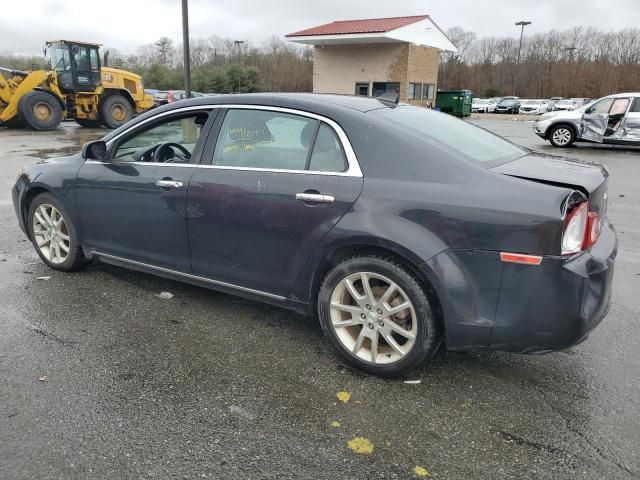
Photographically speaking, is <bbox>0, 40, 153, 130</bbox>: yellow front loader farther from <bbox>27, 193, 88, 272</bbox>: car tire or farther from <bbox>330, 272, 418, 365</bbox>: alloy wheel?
<bbox>330, 272, 418, 365</bbox>: alloy wheel

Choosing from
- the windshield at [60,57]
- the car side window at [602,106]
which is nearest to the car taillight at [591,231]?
the car side window at [602,106]

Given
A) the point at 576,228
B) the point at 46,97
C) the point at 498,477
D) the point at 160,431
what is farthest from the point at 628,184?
the point at 46,97

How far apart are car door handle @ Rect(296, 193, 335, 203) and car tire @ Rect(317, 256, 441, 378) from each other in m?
0.36

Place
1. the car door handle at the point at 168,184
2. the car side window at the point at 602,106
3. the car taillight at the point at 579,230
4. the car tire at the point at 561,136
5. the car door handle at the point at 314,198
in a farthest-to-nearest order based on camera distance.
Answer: the car tire at the point at 561,136 → the car side window at the point at 602,106 → the car door handle at the point at 168,184 → the car door handle at the point at 314,198 → the car taillight at the point at 579,230

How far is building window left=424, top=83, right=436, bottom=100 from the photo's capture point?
38.4 metres

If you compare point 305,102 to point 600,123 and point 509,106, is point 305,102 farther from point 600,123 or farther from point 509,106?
point 509,106

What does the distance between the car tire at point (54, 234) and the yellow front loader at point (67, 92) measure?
17.4 meters

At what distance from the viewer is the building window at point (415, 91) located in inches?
1410

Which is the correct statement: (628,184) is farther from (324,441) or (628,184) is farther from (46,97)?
(46,97)

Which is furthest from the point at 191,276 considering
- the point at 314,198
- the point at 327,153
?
the point at 327,153

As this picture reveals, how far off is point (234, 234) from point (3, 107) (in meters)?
20.5

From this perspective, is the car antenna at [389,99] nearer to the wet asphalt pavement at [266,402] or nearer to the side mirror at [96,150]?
the wet asphalt pavement at [266,402]

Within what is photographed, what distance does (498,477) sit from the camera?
88.4 inches

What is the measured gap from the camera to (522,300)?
2596mm
